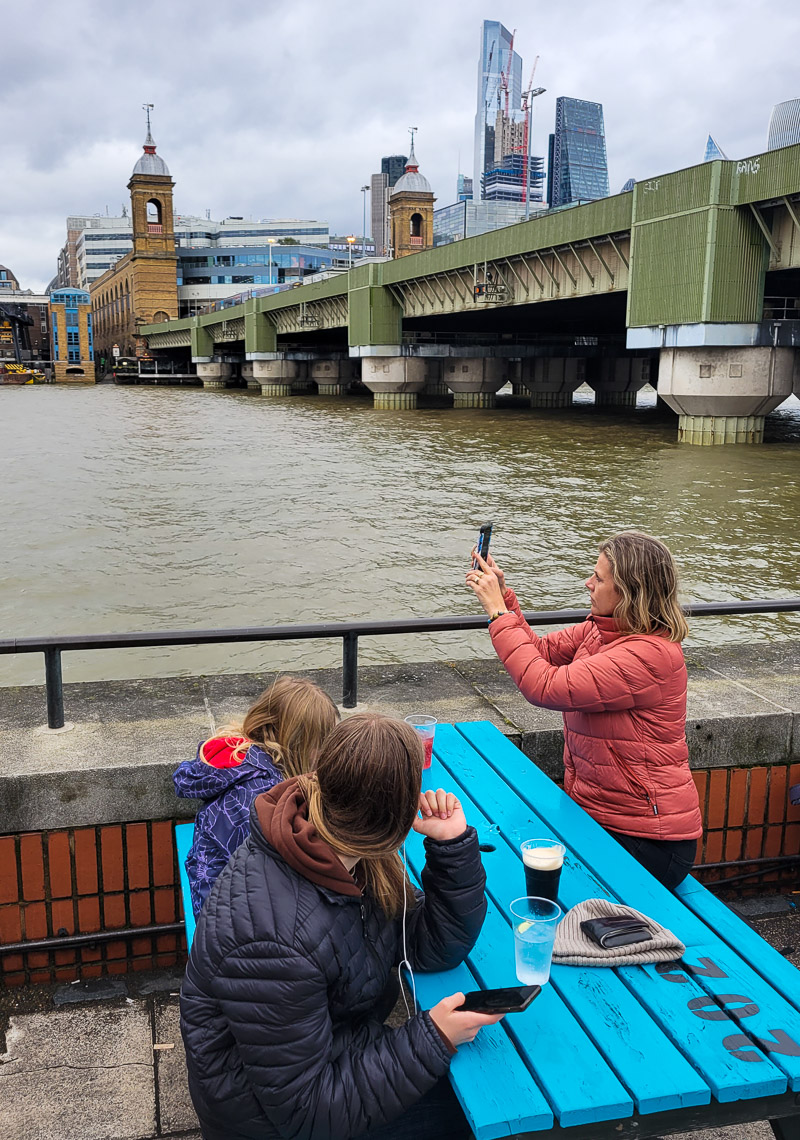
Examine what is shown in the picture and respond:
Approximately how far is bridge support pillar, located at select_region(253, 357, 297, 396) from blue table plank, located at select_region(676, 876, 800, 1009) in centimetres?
6591

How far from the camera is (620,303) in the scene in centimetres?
3844

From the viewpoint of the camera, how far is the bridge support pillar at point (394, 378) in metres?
49.8

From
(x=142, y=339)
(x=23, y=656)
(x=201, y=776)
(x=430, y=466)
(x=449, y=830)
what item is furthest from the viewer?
(x=142, y=339)

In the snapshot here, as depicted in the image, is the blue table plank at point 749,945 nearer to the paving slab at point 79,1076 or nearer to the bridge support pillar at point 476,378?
the paving slab at point 79,1076

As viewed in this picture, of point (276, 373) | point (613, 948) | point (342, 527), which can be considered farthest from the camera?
point (276, 373)

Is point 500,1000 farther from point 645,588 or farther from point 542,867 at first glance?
point 645,588

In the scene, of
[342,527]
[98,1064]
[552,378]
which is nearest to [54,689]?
[98,1064]

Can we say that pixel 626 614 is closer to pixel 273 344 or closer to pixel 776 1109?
pixel 776 1109

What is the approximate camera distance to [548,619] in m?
3.91

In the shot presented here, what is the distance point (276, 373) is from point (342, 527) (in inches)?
2064

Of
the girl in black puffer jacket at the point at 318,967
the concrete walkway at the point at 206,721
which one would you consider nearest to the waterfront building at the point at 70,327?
the concrete walkway at the point at 206,721

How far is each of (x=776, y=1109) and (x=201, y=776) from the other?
1.43 metres

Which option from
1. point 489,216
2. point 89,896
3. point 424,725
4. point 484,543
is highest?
point 489,216

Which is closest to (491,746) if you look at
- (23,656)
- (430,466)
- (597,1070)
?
(597,1070)
